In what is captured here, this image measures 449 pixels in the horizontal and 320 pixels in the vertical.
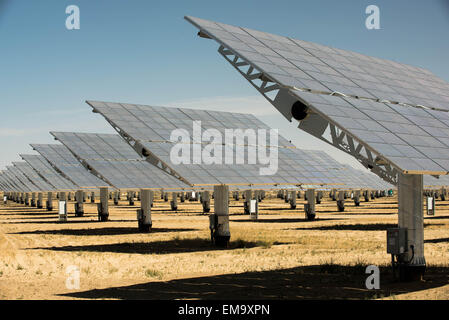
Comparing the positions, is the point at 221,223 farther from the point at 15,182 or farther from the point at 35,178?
the point at 15,182

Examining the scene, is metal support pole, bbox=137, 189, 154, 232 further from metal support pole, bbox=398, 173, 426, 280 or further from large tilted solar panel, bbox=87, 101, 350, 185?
metal support pole, bbox=398, 173, 426, 280

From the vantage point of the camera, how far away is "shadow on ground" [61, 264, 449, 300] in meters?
14.4

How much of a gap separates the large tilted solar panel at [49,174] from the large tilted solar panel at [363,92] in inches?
1581

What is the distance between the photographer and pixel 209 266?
20.1 metres

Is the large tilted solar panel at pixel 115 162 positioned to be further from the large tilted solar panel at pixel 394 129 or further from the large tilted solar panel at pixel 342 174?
the large tilted solar panel at pixel 394 129

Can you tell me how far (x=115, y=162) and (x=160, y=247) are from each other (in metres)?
17.8

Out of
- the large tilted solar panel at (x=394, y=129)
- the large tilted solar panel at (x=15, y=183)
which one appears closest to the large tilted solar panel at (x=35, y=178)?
the large tilted solar panel at (x=15, y=183)

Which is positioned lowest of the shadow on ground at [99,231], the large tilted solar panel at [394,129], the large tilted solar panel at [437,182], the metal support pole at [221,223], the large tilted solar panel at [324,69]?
the shadow on ground at [99,231]

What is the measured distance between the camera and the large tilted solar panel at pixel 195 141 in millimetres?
27578

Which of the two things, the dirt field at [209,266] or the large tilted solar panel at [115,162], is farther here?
the large tilted solar panel at [115,162]

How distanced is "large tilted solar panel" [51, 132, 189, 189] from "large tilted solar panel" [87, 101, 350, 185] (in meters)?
4.36

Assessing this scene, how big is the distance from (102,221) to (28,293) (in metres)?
31.1

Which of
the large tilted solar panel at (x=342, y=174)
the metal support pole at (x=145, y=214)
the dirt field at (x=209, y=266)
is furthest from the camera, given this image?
the large tilted solar panel at (x=342, y=174)

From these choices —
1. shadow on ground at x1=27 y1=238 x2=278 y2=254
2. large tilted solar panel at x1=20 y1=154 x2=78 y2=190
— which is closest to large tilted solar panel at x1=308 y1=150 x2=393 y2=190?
shadow on ground at x1=27 y1=238 x2=278 y2=254
